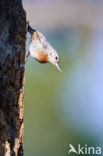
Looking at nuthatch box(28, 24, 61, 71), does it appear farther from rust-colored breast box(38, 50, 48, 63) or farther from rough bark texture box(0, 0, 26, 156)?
rough bark texture box(0, 0, 26, 156)

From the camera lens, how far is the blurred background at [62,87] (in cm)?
518

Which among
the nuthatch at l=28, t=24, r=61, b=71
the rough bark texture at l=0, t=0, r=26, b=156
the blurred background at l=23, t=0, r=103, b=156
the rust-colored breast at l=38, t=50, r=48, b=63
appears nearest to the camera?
the rough bark texture at l=0, t=0, r=26, b=156

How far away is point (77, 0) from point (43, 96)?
38.4 inches

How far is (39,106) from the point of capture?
17.6 ft

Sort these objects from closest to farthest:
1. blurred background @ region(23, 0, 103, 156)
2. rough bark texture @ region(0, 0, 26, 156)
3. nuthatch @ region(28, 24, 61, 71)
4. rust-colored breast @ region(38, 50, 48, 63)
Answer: rough bark texture @ region(0, 0, 26, 156), nuthatch @ region(28, 24, 61, 71), rust-colored breast @ region(38, 50, 48, 63), blurred background @ region(23, 0, 103, 156)

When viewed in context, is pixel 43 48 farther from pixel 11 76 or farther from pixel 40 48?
pixel 11 76

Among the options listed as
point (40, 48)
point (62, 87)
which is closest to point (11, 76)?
point (40, 48)

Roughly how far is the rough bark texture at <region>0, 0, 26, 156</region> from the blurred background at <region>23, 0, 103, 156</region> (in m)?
2.32

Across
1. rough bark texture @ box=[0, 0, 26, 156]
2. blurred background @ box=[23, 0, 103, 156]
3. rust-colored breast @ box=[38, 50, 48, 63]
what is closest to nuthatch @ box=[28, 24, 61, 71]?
rust-colored breast @ box=[38, 50, 48, 63]

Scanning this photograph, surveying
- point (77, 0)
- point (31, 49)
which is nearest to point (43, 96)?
point (77, 0)

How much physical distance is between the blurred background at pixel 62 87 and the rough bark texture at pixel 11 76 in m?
2.32

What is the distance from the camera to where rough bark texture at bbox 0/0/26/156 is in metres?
2.48

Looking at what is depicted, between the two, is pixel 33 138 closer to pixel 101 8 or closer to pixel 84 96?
→ pixel 84 96

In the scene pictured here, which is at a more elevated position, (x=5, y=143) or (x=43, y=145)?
(x=5, y=143)
